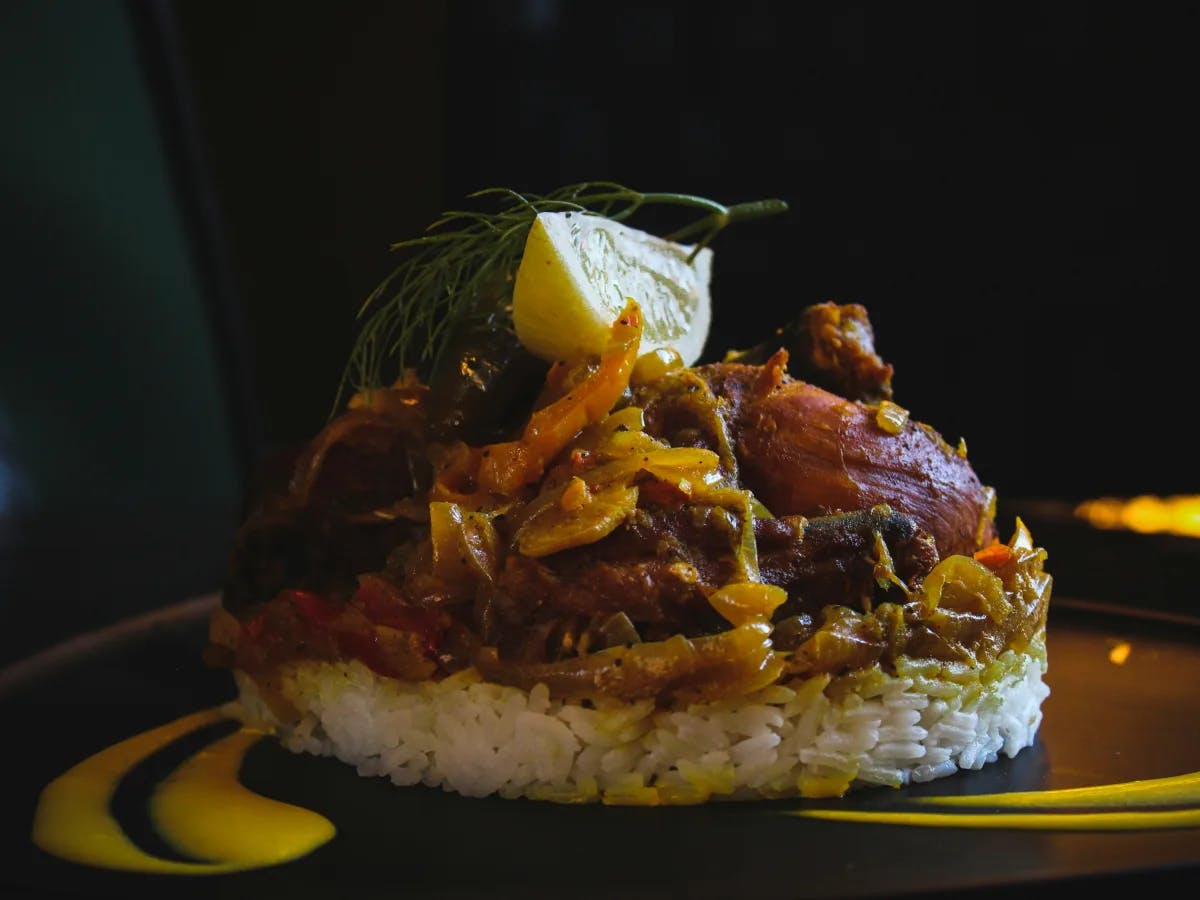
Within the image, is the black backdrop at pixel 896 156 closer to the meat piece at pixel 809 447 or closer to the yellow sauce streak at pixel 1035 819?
the meat piece at pixel 809 447

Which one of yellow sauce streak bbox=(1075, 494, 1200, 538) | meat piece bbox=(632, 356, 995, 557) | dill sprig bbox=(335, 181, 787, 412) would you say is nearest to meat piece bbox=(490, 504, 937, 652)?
meat piece bbox=(632, 356, 995, 557)

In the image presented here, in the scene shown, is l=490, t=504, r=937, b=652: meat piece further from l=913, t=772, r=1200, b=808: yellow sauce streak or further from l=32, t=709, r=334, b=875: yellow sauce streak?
l=32, t=709, r=334, b=875: yellow sauce streak

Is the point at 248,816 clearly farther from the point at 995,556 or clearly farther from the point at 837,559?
the point at 995,556

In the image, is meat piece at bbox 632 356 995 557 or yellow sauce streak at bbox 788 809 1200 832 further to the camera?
meat piece at bbox 632 356 995 557

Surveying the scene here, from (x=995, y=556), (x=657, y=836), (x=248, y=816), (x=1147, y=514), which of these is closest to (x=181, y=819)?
(x=248, y=816)

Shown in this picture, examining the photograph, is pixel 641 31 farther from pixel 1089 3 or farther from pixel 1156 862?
pixel 1156 862

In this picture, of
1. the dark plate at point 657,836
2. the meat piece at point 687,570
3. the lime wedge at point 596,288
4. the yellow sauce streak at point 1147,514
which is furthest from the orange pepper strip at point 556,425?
the yellow sauce streak at point 1147,514
